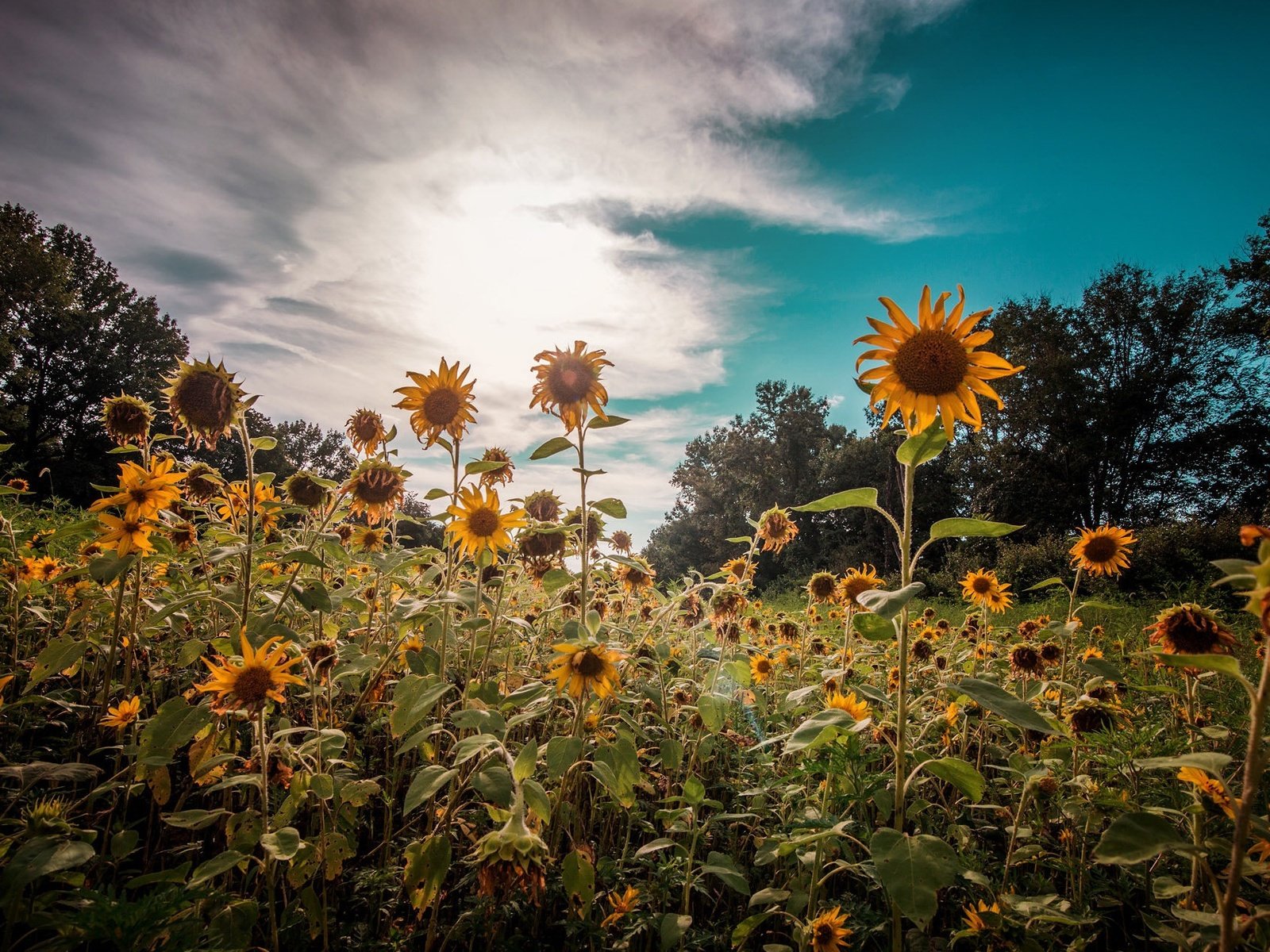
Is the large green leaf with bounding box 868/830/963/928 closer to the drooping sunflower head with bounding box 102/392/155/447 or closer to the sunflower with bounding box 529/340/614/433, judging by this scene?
the sunflower with bounding box 529/340/614/433

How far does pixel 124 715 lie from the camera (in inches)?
84.5

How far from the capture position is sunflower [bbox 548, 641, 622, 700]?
1623 mm

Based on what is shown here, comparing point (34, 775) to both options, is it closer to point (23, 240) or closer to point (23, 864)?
point (23, 864)

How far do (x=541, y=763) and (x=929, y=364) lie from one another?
6.49 feet

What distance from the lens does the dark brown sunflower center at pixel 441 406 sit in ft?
6.97

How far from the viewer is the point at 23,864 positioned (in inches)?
45.6

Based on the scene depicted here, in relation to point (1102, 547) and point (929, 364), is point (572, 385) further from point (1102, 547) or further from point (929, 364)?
point (1102, 547)

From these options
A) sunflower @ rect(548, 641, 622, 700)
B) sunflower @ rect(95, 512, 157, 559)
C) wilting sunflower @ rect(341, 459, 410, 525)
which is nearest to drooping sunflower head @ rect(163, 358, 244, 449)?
sunflower @ rect(95, 512, 157, 559)

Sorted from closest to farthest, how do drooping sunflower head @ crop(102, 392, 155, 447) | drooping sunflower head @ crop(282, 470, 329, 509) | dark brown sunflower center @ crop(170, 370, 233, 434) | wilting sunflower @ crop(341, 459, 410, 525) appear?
dark brown sunflower center @ crop(170, 370, 233, 434) → wilting sunflower @ crop(341, 459, 410, 525) → drooping sunflower head @ crop(102, 392, 155, 447) → drooping sunflower head @ crop(282, 470, 329, 509)

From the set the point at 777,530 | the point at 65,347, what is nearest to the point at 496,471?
the point at 777,530

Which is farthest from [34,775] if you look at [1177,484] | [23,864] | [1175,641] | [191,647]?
[1177,484]

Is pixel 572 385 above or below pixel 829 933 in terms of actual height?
above

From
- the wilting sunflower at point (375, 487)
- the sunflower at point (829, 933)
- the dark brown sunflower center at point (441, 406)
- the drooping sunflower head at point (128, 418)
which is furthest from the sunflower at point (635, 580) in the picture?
the drooping sunflower head at point (128, 418)

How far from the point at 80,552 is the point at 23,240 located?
29.2 metres
